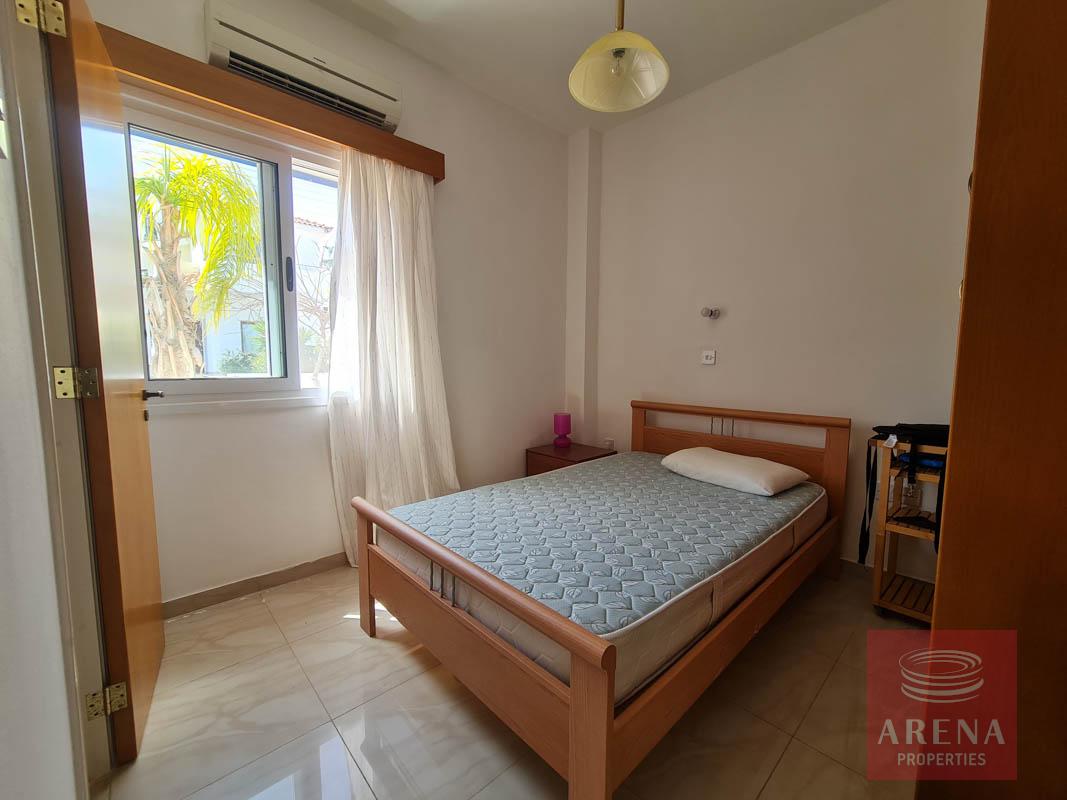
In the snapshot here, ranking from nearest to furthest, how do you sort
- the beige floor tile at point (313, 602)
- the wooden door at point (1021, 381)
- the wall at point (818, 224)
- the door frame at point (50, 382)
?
the wooden door at point (1021, 381)
the door frame at point (50, 382)
the beige floor tile at point (313, 602)
the wall at point (818, 224)

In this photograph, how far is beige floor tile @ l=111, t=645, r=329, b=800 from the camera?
1.20m

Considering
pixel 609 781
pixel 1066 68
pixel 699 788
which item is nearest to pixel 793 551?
pixel 699 788

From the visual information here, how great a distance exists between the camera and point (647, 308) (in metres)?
3.12

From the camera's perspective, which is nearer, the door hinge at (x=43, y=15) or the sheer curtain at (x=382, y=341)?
the door hinge at (x=43, y=15)

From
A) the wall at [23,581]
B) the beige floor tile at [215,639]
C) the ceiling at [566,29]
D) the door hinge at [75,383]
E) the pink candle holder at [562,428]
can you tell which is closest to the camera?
the wall at [23,581]

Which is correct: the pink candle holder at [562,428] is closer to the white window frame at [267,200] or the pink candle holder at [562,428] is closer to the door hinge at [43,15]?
the white window frame at [267,200]

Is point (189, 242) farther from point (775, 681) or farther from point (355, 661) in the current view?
point (775, 681)

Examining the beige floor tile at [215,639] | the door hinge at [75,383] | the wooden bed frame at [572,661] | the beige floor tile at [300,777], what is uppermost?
the door hinge at [75,383]

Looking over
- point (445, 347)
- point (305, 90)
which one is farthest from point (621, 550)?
point (305, 90)

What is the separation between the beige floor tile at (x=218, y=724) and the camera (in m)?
1.20

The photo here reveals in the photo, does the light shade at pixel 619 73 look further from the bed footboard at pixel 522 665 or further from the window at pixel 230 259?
the bed footboard at pixel 522 665

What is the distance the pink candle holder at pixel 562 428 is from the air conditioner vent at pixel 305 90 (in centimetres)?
213

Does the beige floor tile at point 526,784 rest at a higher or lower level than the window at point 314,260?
lower

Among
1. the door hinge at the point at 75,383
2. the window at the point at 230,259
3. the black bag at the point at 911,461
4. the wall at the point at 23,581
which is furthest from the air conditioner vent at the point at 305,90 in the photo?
the black bag at the point at 911,461
